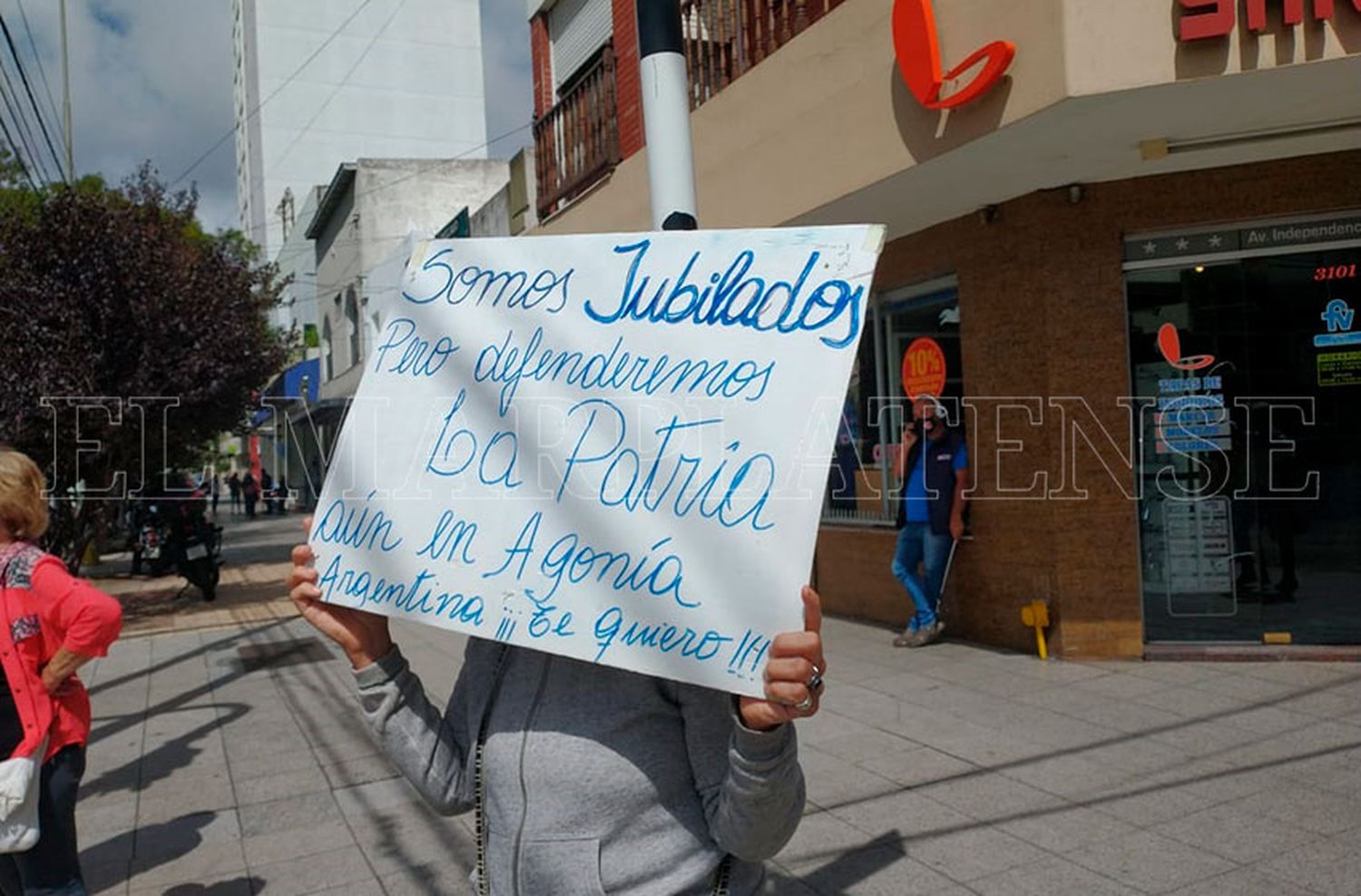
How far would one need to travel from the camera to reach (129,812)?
5.48 meters

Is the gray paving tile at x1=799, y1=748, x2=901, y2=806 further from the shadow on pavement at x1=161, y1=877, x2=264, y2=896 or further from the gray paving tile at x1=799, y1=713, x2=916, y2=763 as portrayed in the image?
the shadow on pavement at x1=161, y1=877, x2=264, y2=896

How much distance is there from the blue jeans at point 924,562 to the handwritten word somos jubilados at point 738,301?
6364mm

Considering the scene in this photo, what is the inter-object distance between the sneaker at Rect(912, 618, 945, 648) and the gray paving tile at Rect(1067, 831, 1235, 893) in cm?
370

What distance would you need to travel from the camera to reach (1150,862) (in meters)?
4.13

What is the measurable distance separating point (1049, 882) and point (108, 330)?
11826 mm

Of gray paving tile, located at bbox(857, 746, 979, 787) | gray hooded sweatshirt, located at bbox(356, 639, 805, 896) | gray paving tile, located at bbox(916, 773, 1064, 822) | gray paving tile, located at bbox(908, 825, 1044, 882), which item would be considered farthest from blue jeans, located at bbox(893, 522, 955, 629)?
gray hooded sweatshirt, located at bbox(356, 639, 805, 896)

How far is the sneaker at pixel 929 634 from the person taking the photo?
812 cm

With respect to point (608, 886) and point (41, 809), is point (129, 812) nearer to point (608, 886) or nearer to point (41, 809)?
point (41, 809)

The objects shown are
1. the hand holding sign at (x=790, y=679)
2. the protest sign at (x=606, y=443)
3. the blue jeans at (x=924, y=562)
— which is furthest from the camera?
the blue jeans at (x=924, y=562)

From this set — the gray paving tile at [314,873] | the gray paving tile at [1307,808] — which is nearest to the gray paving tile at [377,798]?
the gray paving tile at [314,873]

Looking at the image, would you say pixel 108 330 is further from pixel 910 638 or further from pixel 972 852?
pixel 972 852

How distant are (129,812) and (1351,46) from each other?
7.31 meters

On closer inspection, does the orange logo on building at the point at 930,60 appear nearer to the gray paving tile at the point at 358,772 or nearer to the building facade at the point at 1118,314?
the building facade at the point at 1118,314

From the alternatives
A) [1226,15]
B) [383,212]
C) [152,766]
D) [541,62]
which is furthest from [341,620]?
[383,212]
